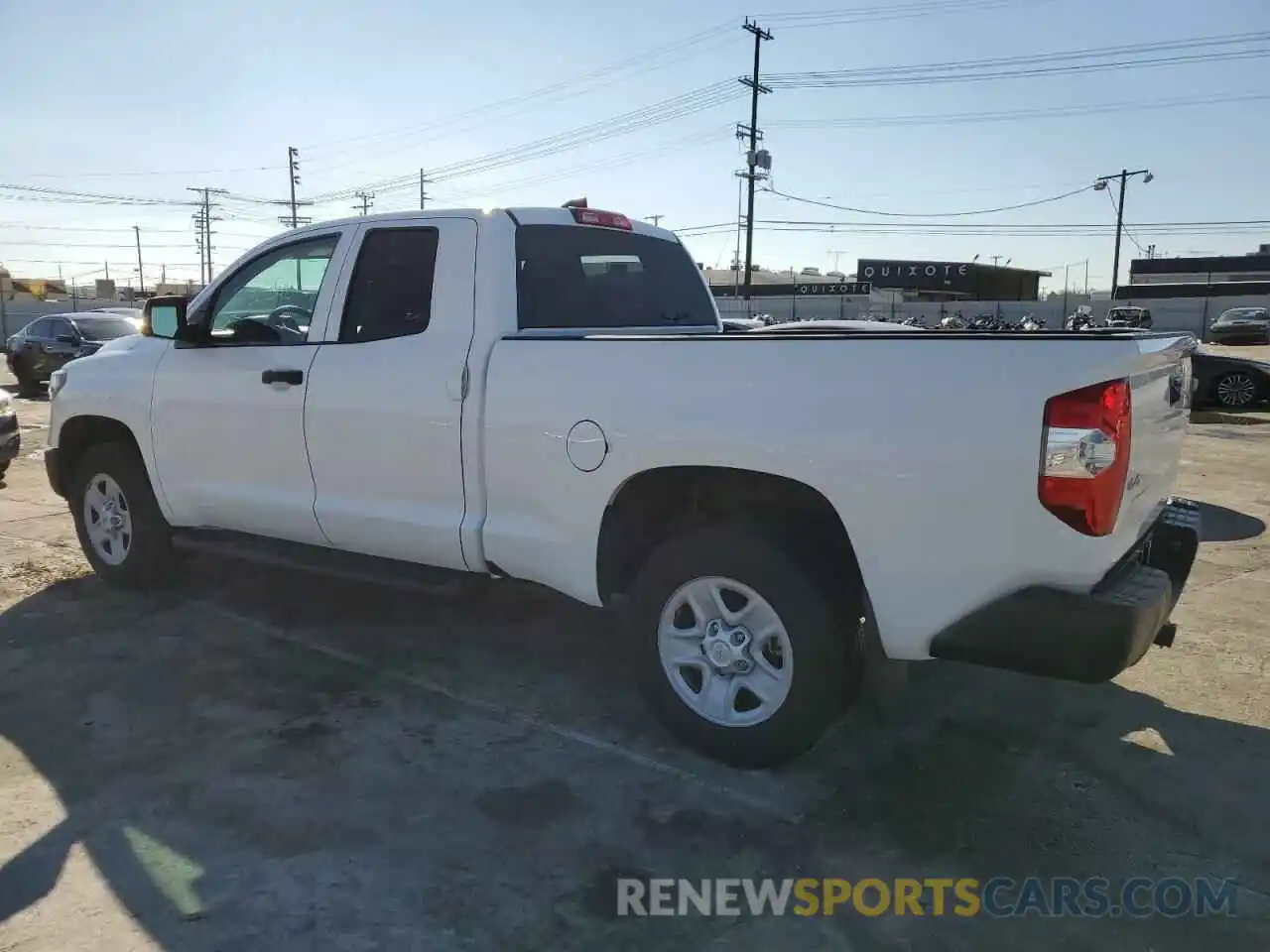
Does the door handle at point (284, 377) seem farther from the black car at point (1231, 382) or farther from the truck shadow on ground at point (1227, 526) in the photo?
the black car at point (1231, 382)

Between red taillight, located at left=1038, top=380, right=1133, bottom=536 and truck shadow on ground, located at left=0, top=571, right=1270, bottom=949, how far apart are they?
1086mm

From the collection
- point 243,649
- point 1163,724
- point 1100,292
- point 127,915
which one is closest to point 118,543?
point 243,649

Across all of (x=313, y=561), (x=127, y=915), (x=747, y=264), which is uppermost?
(x=747, y=264)

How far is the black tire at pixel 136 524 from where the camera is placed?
534 cm

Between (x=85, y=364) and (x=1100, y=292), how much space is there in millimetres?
81498

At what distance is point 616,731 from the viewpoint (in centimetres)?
375

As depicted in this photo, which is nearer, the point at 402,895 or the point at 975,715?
the point at 402,895

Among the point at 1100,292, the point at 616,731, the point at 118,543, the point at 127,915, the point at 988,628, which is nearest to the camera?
the point at 127,915

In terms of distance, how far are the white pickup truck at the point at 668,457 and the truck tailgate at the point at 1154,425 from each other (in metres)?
0.02

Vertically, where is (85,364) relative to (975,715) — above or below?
above

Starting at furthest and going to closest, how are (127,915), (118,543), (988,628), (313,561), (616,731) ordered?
(118,543), (313,561), (616,731), (988,628), (127,915)

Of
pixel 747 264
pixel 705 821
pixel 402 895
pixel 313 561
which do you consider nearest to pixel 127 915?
pixel 402 895

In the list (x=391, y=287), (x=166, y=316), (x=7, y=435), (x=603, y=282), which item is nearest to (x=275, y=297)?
(x=166, y=316)

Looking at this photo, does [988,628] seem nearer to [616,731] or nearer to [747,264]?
[616,731]
